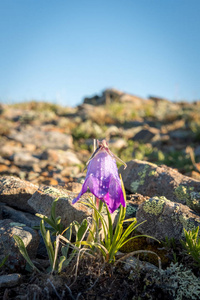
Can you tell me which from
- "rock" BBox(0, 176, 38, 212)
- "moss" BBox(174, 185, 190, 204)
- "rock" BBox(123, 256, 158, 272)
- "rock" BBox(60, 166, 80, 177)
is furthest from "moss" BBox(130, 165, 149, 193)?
"rock" BBox(60, 166, 80, 177)

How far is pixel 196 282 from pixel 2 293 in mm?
1296

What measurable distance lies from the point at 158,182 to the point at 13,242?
66.6 inches

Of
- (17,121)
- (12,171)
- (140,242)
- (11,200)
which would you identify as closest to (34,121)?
(17,121)

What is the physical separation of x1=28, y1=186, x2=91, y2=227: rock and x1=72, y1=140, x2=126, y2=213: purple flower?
0.71m

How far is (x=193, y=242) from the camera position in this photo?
6.42 feet

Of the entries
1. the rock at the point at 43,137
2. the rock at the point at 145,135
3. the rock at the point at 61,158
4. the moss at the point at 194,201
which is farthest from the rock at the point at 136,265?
the rock at the point at 145,135

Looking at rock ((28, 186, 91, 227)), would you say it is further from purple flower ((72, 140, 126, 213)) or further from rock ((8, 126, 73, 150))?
rock ((8, 126, 73, 150))

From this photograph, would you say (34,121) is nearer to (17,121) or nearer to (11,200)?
(17,121)

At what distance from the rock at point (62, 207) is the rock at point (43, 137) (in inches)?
204

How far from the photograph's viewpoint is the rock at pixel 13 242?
208cm

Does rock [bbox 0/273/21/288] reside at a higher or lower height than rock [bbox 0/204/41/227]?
lower

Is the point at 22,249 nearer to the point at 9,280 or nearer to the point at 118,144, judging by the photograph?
the point at 9,280

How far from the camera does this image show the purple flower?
1704 mm

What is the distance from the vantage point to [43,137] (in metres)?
8.43
